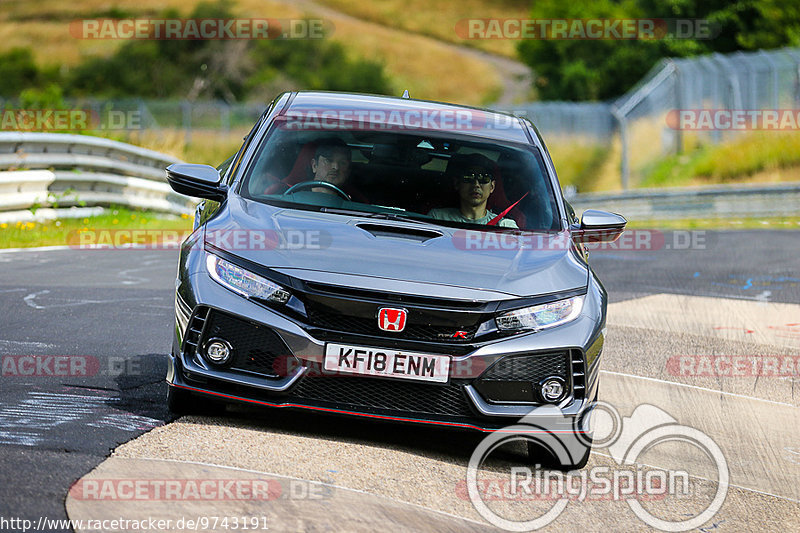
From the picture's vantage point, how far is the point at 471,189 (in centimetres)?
639

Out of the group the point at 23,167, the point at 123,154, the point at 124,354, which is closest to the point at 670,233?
the point at 123,154

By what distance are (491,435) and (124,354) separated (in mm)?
2732

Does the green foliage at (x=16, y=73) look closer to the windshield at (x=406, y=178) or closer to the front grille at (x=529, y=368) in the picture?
the windshield at (x=406, y=178)

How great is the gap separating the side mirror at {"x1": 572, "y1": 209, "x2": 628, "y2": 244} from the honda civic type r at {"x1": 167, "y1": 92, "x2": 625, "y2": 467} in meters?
0.24

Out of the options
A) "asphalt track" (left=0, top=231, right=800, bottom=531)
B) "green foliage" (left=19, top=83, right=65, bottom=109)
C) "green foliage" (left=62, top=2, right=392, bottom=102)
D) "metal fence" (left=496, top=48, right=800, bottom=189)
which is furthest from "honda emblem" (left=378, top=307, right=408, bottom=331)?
"green foliage" (left=62, top=2, right=392, bottom=102)

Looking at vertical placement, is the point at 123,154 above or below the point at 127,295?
above

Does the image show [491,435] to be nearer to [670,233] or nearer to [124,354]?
[124,354]

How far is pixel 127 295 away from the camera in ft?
33.0

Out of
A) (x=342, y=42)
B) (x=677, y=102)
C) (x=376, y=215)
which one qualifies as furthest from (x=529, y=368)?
(x=342, y=42)

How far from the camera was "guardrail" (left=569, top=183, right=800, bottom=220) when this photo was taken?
23.1 meters

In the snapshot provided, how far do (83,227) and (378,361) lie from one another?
11.4 m

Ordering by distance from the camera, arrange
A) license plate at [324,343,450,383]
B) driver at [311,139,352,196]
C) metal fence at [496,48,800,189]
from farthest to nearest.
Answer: metal fence at [496,48,800,189], driver at [311,139,352,196], license plate at [324,343,450,383]

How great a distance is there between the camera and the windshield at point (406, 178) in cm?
618

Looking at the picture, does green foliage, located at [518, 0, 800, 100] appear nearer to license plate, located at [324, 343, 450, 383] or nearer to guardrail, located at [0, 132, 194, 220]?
guardrail, located at [0, 132, 194, 220]
